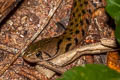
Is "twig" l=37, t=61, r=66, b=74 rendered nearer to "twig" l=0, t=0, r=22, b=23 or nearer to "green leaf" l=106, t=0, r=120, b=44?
"twig" l=0, t=0, r=22, b=23

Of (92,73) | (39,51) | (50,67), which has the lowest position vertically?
(50,67)

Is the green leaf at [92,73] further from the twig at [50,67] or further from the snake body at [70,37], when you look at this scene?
the snake body at [70,37]

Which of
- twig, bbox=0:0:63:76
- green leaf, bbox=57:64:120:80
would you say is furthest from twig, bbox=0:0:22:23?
green leaf, bbox=57:64:120:80

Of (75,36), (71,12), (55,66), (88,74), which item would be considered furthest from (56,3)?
(88,74)

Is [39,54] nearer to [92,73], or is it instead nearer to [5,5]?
[5,5]

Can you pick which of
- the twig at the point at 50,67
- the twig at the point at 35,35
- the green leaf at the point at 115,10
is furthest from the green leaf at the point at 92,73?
the twig at the point at 35,35

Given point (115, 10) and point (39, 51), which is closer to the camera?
point (115, 10)

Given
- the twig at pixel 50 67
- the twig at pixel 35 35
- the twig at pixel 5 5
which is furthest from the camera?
the twig at pixel 35 35

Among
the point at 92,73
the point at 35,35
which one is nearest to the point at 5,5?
the point at 35,35
